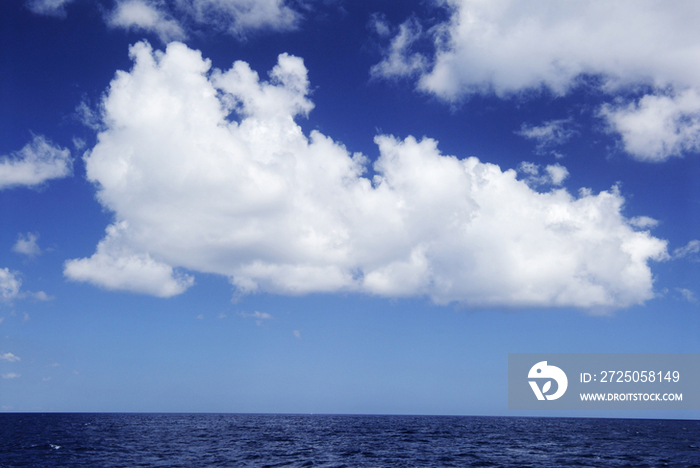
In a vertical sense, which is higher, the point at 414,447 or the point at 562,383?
the point at 562,383

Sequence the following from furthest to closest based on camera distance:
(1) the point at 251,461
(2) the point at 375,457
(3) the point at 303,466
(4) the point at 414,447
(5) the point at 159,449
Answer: (4) the point at 414,447 → (5) the point at 159,449 → (2) the point at 375,457 → (1) the point at 251,461 → (3) the point at 303,466

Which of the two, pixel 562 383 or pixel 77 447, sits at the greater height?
pixel 562 383

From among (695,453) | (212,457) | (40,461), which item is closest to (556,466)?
(695,453)

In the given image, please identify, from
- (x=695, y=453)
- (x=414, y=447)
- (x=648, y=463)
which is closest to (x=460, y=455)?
(x=414, y=447)

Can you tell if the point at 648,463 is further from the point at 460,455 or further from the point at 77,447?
the point at 77,447

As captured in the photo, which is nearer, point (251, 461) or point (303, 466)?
point (303, 466)

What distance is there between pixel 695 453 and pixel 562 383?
2671 cm

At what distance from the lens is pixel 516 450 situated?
77.7 meters

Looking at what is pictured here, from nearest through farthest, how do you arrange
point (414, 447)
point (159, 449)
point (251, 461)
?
1. point (251, 461)
2. point (159, 449)
3. point (414, 447)

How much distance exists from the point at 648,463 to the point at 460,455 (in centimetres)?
2596

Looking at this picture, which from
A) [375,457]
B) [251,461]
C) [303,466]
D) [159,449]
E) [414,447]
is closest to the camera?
[303,466]

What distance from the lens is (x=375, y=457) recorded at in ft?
217

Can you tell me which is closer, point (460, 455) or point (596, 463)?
point (596, 463)

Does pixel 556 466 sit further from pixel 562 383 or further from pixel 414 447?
pixel 414 447
